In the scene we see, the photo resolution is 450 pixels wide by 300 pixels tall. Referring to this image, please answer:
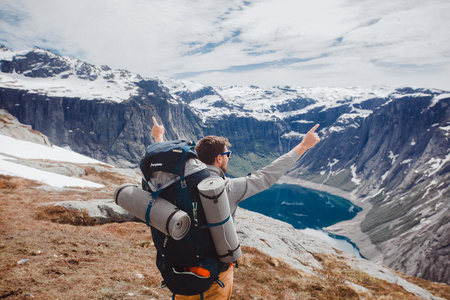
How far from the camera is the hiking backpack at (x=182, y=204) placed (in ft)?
15.5

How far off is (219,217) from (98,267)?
9.11 metres

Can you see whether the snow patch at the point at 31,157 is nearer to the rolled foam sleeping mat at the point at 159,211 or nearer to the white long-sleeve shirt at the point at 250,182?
the rolled foam sleeping mat at the point at 159,211

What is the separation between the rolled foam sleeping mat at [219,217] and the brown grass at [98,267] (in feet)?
20.0

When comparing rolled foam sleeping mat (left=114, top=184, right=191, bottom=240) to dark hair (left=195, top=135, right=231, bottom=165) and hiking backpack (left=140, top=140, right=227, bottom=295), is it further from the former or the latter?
dark hair (left=195, top=135, right=231, bottom=165)

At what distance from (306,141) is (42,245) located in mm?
13138

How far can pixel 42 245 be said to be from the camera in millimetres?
12109

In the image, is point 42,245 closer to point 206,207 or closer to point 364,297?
point 206,207

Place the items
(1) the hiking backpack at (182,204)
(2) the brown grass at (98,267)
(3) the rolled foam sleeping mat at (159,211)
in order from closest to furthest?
(3) the rolled foam sleeping mat at (159,211) → (1) the hiking backpack at (182,204) → (2) the brown grass at (98,267)

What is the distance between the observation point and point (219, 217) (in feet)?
15.7

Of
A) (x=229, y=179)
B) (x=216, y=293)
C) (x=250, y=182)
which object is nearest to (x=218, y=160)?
(x=229, y=179)

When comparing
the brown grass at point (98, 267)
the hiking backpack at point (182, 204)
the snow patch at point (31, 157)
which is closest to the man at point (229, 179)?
the hiking backpack at point (182, 204)

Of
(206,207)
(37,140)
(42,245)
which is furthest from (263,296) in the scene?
(37,140)

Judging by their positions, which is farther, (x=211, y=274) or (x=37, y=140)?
(x=37, y=140)

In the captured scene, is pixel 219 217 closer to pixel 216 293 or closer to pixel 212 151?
pixel 212 151
